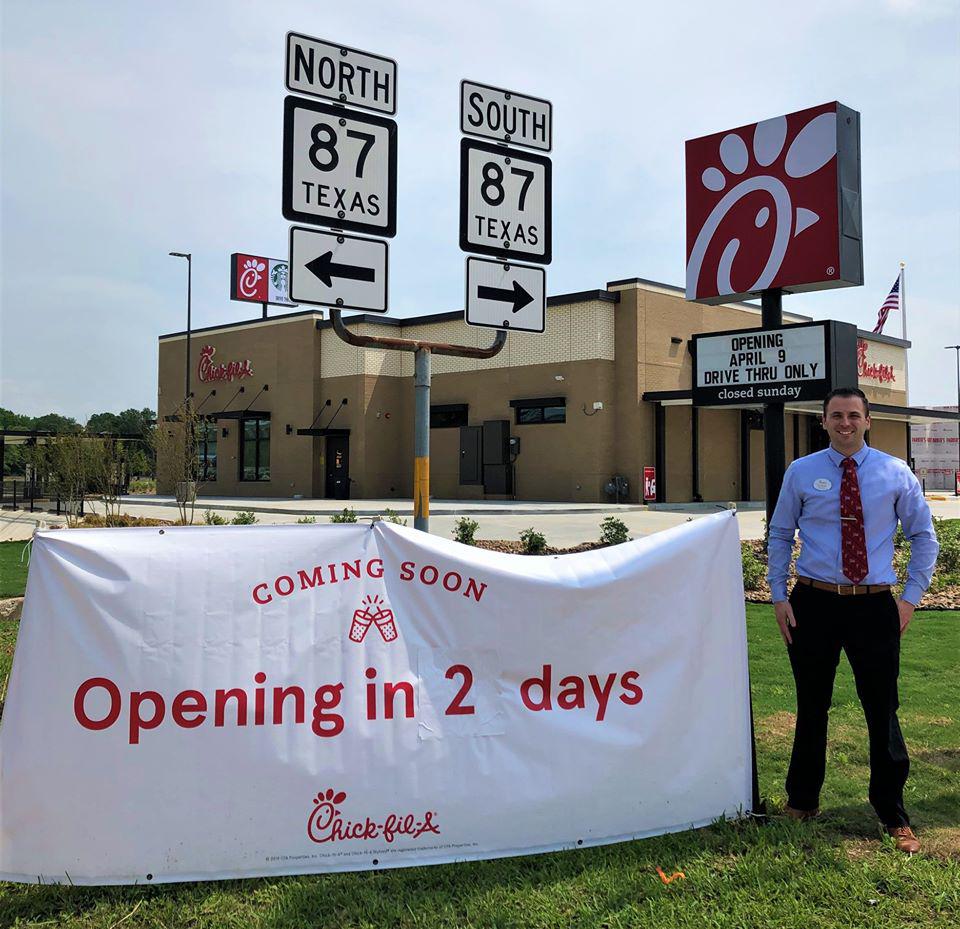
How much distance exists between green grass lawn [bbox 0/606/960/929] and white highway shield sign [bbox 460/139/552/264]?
3133 mm

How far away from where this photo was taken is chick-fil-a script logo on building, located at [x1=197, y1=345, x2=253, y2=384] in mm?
37250

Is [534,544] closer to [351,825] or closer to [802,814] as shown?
[802,814]

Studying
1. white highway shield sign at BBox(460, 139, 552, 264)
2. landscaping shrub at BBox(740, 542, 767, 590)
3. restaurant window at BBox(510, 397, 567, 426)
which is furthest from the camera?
restaurant window at BBox(510, 397, 567, 426)

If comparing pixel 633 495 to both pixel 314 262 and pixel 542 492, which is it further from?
pixel 314 262

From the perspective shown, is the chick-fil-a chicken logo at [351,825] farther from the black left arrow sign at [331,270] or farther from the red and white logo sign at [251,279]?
the red and white logo sign at [251,279]

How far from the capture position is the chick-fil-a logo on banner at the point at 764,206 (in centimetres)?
931

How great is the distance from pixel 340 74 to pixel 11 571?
10.7 m

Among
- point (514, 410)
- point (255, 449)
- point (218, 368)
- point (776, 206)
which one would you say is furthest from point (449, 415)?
point (776, 206)

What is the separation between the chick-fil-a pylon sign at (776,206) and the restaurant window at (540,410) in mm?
18514

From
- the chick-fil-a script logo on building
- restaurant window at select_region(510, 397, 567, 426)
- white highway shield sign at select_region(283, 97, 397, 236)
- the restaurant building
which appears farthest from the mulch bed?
the chick-fil-a script logo on building

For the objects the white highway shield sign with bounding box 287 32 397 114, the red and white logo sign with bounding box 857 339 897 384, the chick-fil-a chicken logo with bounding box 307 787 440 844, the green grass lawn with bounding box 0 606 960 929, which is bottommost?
the green grass lawn with bounding box 0 606 960 929

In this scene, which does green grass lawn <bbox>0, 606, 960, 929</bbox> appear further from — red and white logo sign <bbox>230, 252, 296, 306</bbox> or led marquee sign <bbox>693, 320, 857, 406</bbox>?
red and white logo sign <bbox>230, 252, 296, 306</bbox>

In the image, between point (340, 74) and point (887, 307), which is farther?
point (887, 307)

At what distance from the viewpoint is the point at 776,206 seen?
32.8ft
